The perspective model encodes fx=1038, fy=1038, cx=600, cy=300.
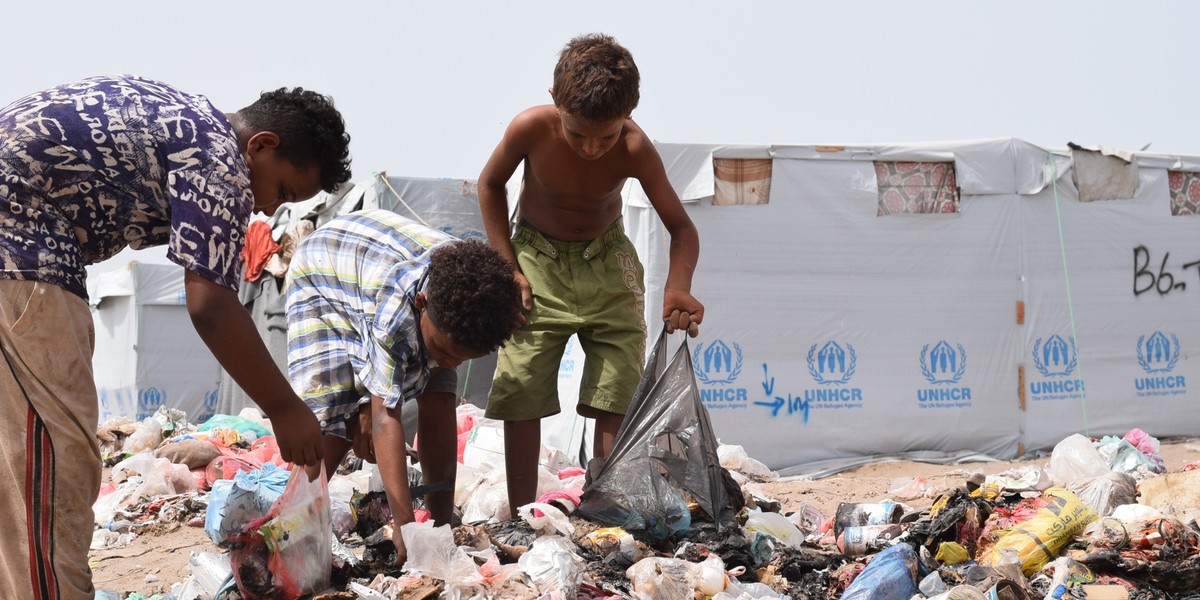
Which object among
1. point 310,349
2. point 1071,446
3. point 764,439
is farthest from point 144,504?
point 1071,446

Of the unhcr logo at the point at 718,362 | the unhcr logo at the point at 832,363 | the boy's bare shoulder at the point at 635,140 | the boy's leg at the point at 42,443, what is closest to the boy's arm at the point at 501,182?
the boy's bare shoulder at the point at 635,140

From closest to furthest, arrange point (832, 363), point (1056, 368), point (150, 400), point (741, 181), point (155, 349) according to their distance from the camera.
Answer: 1. point (741, 181)
2. point (832, 363)
3. point (1056, 368)
4. point (150, 400)
5. point (155, 349)

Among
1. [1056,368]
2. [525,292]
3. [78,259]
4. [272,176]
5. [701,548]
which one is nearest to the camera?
[78,259]

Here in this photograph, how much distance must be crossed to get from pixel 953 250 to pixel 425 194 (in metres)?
4.13

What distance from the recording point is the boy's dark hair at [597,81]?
3303 mm

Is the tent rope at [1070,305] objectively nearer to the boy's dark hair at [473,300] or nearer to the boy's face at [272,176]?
the boy's dark hair at [473,300]

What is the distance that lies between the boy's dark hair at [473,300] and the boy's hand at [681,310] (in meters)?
0.72

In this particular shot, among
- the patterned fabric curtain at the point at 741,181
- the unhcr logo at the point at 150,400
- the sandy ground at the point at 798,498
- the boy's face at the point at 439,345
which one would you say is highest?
the patterned fabric curtain at the point at 741,181

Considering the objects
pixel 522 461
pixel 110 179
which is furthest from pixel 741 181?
pixel 110 179

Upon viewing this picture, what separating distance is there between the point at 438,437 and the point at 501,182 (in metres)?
1.04

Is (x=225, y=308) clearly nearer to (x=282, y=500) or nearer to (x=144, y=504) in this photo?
(x=282, y=500)

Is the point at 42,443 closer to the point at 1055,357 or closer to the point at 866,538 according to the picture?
the point at 866,538

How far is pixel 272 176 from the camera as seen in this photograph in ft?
7.57

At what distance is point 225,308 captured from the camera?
6.80ft
